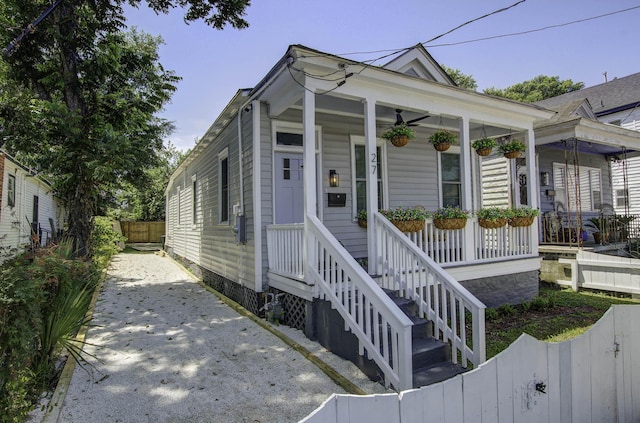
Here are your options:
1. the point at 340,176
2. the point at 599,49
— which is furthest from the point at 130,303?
the point at 599,49

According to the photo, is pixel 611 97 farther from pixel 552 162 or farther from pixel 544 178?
pixel 544 178

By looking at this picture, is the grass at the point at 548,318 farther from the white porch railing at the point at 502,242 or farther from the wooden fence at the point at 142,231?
the wooden fence at the point at 142,231

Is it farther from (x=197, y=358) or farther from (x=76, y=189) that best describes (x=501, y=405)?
(x=76, y=189)

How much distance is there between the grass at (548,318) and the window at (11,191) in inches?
600

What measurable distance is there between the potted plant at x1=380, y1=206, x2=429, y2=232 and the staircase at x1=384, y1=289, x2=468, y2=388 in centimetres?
155

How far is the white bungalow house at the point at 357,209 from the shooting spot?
4016mm

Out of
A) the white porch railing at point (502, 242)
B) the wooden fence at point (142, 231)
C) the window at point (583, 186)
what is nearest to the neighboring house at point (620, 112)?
the window at point (583, 186)

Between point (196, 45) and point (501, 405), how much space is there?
10242 millimetres

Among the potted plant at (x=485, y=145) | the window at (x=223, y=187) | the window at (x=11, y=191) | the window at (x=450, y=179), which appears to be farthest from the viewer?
the window at (x=11, y=191)

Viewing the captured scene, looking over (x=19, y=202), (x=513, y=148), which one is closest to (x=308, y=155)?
(x=513, y=148)

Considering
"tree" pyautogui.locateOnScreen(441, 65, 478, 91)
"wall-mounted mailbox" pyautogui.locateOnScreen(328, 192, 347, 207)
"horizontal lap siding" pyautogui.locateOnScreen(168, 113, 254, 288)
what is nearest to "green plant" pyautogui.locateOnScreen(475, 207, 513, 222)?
"wall-mounted mailbox" pyautogui.locateOnScreen(328, 192, 347, 207)

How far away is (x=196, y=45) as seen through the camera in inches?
376

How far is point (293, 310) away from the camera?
5.46 meters

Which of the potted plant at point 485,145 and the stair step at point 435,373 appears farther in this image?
the potted plant at point 485,145
